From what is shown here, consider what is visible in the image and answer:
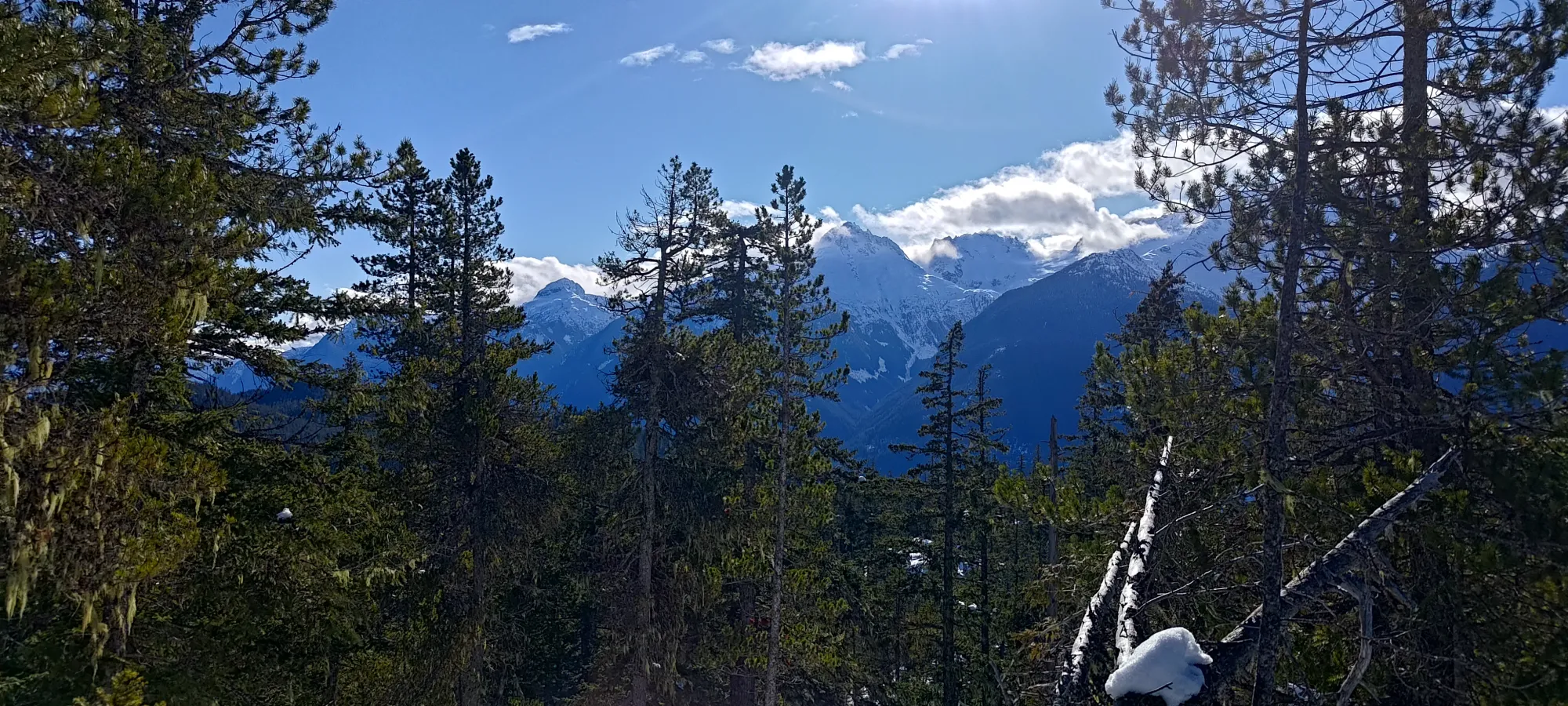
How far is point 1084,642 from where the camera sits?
6.75 metres

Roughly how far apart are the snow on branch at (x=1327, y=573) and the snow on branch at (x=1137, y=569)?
67cm

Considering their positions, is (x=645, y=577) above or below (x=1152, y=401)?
below

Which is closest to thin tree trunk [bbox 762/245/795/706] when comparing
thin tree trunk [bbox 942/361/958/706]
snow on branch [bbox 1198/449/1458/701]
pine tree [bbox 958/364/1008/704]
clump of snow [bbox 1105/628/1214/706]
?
thin tree trunk [bbox 942/361/958/706]

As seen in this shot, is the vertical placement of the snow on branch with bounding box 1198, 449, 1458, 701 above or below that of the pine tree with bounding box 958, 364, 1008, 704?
above

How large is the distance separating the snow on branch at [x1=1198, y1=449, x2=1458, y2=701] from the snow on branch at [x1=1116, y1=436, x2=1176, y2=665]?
669 millimetres

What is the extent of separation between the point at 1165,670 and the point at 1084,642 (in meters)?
1.56

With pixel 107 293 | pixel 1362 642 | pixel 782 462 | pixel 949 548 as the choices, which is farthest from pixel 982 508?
pixel 107 293

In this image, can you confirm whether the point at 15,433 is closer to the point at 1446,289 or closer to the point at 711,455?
the point at 1446,289

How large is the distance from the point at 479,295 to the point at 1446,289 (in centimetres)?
1910

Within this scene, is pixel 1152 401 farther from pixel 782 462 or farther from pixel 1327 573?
pixel 782 462

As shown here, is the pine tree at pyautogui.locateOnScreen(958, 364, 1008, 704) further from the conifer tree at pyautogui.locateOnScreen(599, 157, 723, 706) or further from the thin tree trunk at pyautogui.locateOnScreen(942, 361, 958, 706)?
the conifer tree at pyautogui.locateOnScreen(599, 157, 723, 706)

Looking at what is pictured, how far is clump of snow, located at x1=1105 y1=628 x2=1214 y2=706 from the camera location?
518 cm

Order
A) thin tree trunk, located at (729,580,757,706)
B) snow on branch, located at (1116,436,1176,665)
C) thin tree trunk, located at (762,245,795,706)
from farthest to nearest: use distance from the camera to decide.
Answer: thin tree trunk, located at (729,580,757,706), thin tree trunk, located at (762,245,795,706), snow on branch, located at (1116,436,1176,665)

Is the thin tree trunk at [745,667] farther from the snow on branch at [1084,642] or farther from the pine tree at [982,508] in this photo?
the snow on branch at [1084,642]
